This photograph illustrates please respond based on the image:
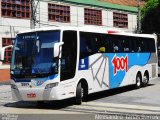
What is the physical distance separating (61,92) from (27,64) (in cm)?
158

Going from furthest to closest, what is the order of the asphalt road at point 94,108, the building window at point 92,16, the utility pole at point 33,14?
the building window at point 92,16
the utility pole at point 33,14
the asphalt road at point 94,108

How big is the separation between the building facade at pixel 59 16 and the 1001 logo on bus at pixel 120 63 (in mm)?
12594

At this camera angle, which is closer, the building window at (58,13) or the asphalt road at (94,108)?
the asphalt road at (94,108)

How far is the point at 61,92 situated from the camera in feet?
47.8

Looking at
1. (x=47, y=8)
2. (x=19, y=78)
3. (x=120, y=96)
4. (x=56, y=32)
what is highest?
(x=47, y=8)

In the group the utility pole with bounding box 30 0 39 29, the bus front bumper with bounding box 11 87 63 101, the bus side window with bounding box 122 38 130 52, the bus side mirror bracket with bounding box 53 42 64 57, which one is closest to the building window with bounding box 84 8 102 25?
the utility pole with bounding box 30 0 39 29

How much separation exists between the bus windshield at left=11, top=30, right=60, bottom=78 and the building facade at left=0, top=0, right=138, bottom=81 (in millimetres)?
15232

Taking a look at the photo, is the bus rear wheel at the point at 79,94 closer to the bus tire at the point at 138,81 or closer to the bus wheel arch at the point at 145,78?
the bus tire at the point at 138,81

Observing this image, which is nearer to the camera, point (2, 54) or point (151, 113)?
point (151, 113)

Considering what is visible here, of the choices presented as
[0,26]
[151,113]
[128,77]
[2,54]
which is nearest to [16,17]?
[0,26]

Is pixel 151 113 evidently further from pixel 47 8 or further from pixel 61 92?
pixel 47 8

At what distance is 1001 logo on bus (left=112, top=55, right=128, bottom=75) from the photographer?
18844 millimetres

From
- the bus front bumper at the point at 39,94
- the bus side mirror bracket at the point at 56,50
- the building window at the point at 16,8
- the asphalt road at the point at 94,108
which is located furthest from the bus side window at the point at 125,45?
the building window at the point at 16,8

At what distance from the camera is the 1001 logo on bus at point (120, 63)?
742 inches
